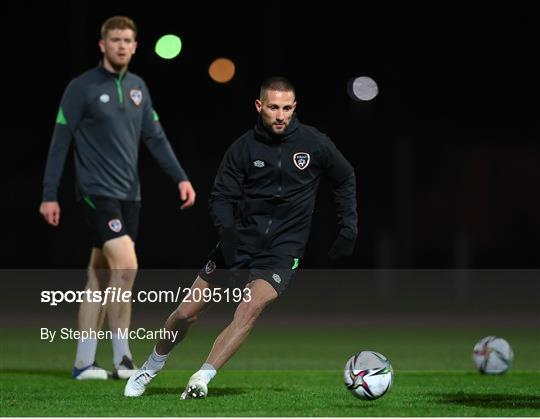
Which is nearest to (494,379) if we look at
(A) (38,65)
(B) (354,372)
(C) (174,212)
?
(B) (354,372)

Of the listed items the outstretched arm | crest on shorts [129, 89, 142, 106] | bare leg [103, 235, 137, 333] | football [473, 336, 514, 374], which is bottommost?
football [473, 336, 514, 374]

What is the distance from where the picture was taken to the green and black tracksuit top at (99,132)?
9805 millimetres

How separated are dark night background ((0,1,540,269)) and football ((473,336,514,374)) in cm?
1053

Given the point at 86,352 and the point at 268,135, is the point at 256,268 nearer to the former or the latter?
the point at 268,135

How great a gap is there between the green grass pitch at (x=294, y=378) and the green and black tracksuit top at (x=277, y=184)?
1.04 m

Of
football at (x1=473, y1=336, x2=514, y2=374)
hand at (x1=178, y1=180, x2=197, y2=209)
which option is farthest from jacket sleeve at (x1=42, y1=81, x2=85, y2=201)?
football at (x1=473, y1=336, x2=514, y2=374)

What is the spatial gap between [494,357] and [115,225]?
3.15 m

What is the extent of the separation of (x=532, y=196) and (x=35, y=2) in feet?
29.3

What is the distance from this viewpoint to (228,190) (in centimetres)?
809

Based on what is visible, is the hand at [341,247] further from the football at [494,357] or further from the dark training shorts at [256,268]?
the football at [494,357]

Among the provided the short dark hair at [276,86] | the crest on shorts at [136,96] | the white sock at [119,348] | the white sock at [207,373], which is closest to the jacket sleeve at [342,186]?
the short dark hair at [276,86]

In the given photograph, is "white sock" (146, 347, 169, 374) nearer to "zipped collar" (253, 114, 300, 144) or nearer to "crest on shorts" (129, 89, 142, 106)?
"zipped collar" (253, 114, 300, 144)

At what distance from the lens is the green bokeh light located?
2084 centimetres

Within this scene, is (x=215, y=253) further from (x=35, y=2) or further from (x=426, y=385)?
(x=35, y=2)
